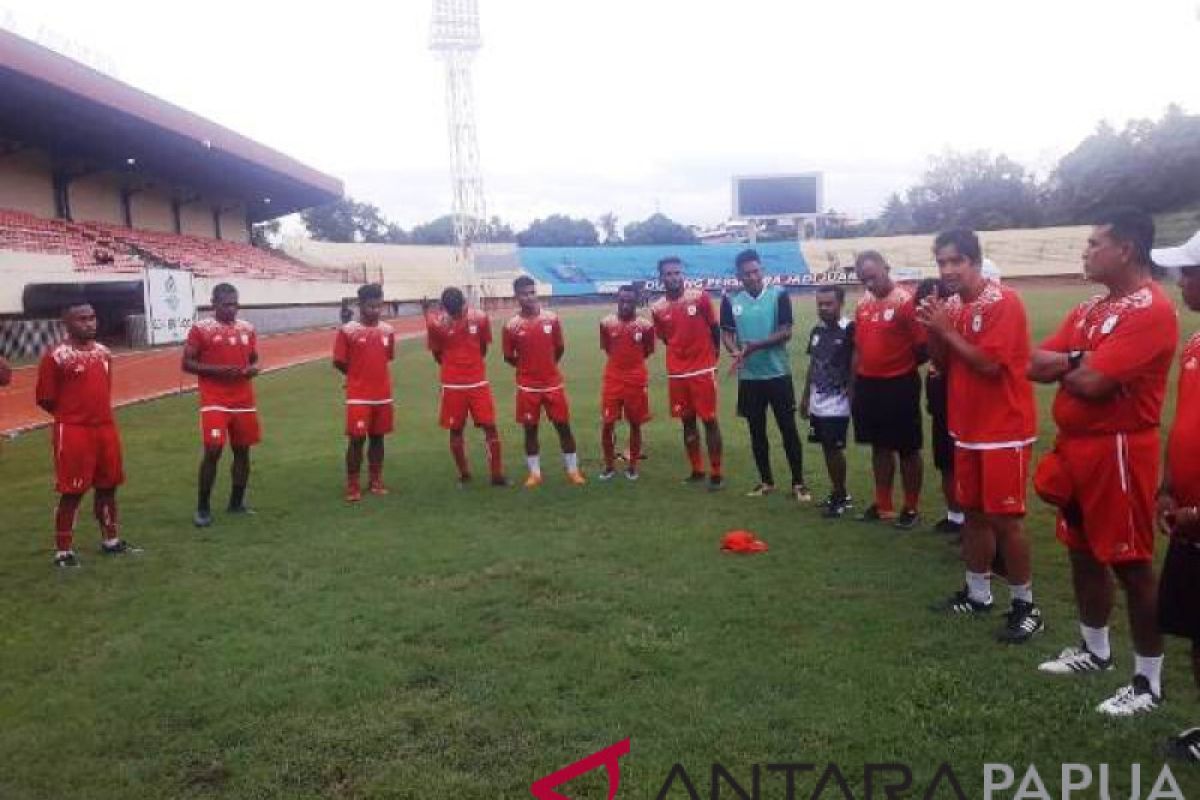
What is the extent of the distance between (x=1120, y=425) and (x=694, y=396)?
504cm

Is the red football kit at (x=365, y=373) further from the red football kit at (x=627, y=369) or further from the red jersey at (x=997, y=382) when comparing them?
the red jersey at (x=997, y=382)

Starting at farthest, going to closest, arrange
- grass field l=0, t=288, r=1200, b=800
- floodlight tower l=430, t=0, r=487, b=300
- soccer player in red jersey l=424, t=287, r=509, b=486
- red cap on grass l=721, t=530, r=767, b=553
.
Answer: floodlight tower l=430, t=0, r=487, b=300 < soccer player in red jersey l=424, t=287, r=509, b=486 < red cap on grass l=721, t=530, r=767, b=553 < grass field l=0, t=288, r=1200, b=800

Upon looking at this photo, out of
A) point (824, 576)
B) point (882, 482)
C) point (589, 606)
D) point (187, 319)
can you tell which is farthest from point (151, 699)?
point (187, 319)

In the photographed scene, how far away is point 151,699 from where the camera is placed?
4391 millimetres

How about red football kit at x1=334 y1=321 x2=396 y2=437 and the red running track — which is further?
the red running track

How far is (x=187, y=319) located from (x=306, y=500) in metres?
11.4

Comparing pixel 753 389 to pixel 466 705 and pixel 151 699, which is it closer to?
pixel 466 705

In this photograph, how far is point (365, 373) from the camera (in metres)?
8.87

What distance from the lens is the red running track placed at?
14845mm

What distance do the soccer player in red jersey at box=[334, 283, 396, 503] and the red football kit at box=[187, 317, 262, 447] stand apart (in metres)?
1.02

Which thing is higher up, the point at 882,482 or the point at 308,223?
the point at 308,223

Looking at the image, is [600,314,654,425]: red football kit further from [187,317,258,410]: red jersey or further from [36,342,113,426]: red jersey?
[36,342,113,426]: red jersey

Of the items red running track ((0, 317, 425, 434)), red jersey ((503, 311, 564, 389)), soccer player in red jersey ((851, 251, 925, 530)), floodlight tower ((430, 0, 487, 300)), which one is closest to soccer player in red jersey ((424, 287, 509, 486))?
red jersey ((503, 311, 564, 389))

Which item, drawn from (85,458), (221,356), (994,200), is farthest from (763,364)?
(994,200)
